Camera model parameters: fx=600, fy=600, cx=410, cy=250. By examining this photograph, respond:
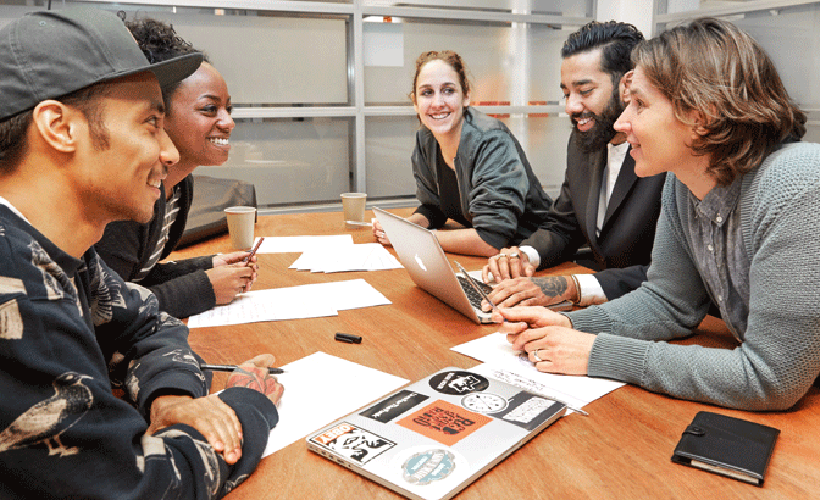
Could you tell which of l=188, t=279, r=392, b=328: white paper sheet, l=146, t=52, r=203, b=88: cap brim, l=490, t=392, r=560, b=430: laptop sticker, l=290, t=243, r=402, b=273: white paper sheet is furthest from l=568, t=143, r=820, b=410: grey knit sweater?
l=290, t=243, r=402, b=273: white paper sheet

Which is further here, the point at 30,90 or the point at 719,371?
the point at 719,371

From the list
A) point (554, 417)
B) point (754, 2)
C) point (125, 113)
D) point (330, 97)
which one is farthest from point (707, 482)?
point (754, 2)

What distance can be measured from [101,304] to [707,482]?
2.99ft

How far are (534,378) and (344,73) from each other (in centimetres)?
275

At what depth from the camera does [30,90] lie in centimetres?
69

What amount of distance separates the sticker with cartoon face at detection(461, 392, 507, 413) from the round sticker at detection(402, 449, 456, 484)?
0.13 meters

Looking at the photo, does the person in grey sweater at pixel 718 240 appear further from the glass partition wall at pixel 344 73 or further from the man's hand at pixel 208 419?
the glass partition wall at pixel 344 73

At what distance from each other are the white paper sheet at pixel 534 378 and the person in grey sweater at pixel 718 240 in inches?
0.8

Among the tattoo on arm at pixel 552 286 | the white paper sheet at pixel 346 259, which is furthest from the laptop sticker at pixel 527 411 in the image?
the white paper sheet at pixel 346 259

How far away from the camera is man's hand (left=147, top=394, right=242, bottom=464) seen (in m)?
0.75

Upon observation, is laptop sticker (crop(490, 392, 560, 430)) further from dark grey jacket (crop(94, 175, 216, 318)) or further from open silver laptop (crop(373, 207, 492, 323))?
dark grey jacket (crop(94, 175, 216, 318))

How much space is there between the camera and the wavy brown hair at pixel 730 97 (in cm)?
99

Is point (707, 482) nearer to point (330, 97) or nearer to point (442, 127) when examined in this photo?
point (442, 127)

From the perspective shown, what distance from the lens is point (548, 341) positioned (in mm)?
1064
